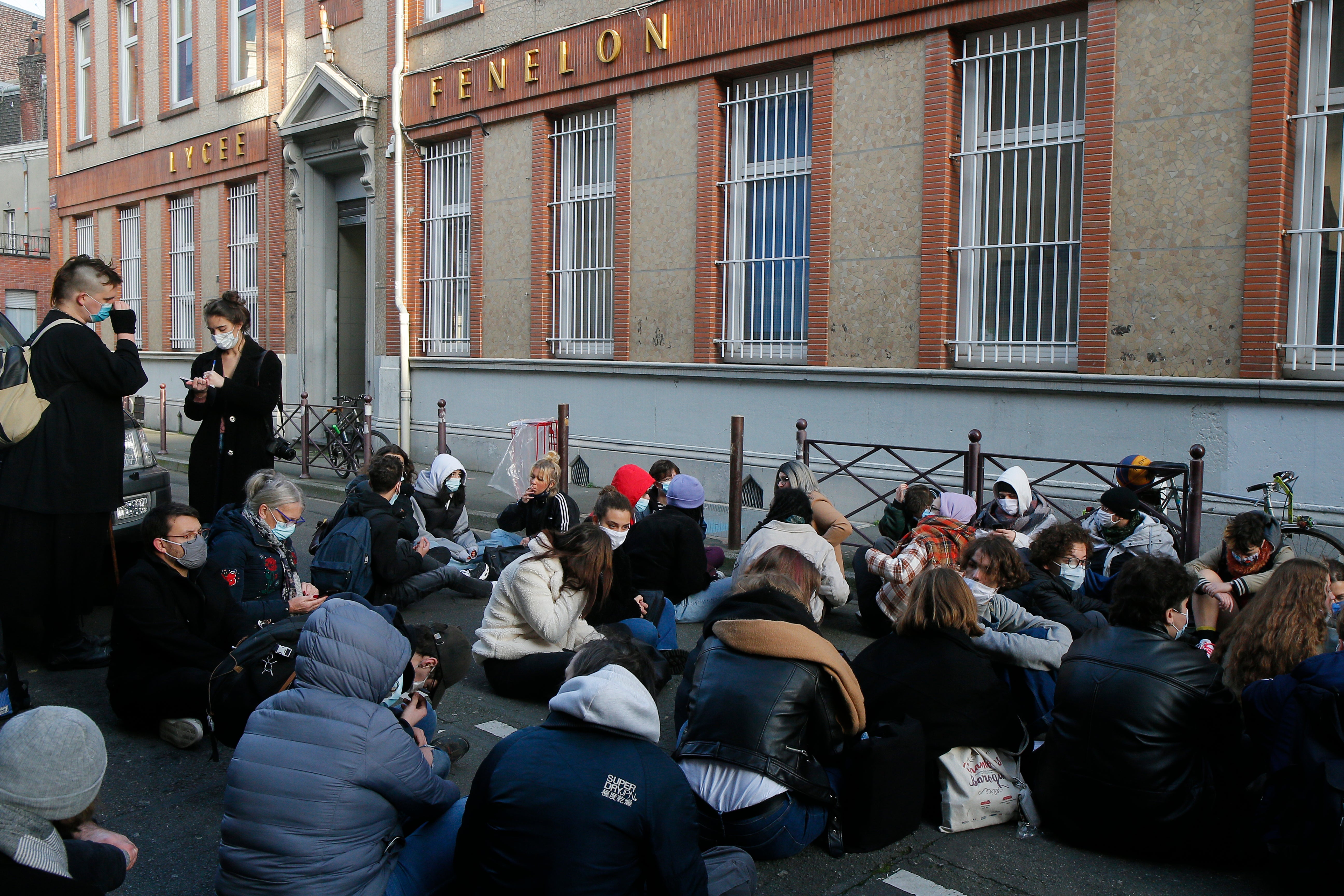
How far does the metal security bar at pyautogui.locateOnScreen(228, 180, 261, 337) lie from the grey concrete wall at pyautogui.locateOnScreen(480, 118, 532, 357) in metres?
7.10

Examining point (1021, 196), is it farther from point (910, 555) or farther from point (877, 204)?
point (910, 555)

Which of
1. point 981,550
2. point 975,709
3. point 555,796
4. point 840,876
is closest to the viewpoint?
point 555,796

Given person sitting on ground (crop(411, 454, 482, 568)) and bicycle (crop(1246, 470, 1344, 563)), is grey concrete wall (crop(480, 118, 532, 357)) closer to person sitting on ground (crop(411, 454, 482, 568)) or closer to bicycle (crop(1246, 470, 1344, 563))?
person sitting on ground (crop(411, 454, 482, 568))

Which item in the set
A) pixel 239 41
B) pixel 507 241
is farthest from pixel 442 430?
pixel 239 41

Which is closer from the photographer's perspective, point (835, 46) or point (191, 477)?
point (191, 477)

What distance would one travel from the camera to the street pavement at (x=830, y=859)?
3.70 meters

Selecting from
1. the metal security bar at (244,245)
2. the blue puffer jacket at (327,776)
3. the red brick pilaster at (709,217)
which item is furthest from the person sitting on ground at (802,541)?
the metal security bar at (244,245)

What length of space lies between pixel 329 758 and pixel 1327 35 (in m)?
9.44

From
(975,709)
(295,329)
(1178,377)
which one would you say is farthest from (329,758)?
(295,329)

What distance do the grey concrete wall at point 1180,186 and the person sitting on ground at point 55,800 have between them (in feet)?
29.3

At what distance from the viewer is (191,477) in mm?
6793

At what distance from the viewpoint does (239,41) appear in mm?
20797

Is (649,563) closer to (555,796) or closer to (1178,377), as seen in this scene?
(555,796)

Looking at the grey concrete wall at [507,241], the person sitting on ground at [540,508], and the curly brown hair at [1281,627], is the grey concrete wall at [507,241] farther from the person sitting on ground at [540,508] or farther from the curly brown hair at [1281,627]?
the curly brown hair at [1281,627]
